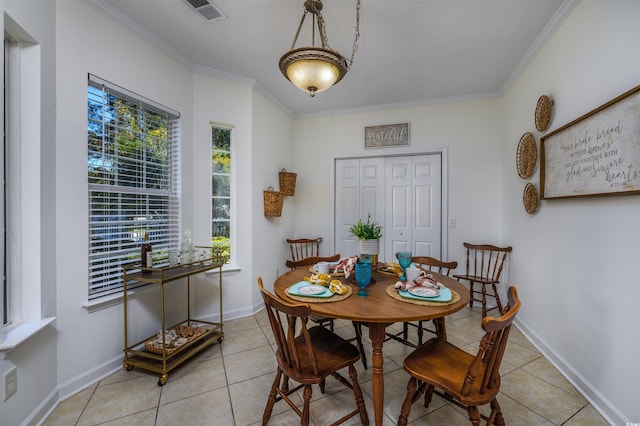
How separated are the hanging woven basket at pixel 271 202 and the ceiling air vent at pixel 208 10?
1.77 m

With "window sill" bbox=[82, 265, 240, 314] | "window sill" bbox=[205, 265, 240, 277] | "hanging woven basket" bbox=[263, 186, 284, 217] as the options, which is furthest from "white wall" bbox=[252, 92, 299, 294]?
"window sill" bbox=[82, 265, 240, 314]

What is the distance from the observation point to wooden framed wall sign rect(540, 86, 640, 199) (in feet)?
4.66

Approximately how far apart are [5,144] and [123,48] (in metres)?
1.13

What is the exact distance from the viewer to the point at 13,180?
1519 mm

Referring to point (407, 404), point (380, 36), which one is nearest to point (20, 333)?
point (407, 404)

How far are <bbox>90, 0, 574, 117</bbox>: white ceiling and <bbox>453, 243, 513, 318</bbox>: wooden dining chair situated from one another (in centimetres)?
196

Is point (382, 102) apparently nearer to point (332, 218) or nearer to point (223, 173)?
point (332, 218)

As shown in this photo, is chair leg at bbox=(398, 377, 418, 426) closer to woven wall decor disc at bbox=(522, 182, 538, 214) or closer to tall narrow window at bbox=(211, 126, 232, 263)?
woven wall decor disc at bbox=(522, 182, 538, 214)

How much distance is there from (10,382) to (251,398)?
1248mm

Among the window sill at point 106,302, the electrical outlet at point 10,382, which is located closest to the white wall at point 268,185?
the window sill at point 106,302

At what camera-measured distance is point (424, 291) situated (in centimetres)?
151

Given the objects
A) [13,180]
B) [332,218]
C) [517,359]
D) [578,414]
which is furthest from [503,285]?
[13,180]

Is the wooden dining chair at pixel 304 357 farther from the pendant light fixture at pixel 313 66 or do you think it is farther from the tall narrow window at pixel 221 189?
the tall narrow window at pixel 221 189

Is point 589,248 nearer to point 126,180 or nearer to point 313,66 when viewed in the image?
point 313,66
